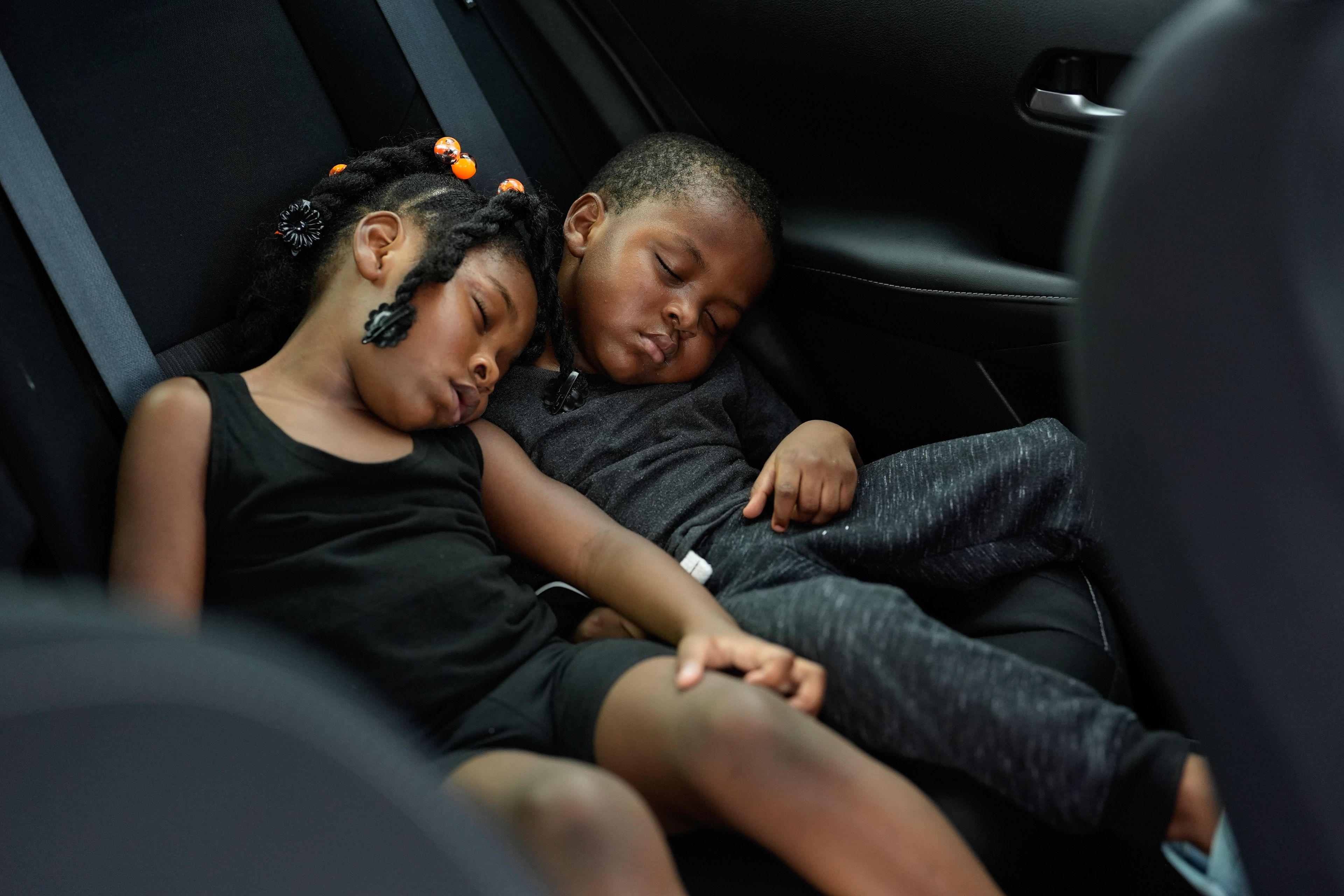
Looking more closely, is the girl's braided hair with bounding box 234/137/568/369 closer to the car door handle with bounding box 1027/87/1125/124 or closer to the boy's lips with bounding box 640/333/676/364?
the boy's lips with bounding box 640/333/676/364

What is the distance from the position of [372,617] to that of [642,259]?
547mm

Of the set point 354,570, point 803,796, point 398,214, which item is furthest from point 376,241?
point 803,796

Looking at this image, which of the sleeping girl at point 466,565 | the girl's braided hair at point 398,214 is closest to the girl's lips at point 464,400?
the sleeping girl at point 466,565

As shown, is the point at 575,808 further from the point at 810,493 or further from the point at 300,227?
the point at 300,227

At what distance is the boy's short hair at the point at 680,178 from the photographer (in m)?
1.33

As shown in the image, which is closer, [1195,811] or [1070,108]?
[1195,811]

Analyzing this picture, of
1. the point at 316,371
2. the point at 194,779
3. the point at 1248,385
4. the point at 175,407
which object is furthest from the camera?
the point at 316,371

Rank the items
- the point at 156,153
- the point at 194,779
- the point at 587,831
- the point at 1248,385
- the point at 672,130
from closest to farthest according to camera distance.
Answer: the point at 194,779 → the point at 1248,385 → the point at 587,831 → the point at 156,153 → the point at 672,130

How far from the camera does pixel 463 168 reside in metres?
1.23

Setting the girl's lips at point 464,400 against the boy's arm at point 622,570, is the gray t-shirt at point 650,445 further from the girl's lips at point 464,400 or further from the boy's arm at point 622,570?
the girl's lips at point 464,400

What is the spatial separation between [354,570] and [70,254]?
Result: 43 centimetres

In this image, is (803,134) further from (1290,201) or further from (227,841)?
(227,841)

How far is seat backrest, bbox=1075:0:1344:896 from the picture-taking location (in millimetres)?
497

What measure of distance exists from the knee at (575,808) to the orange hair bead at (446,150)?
2.54 ft
